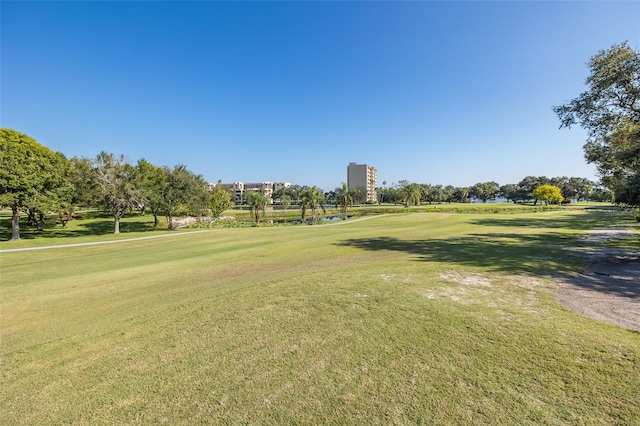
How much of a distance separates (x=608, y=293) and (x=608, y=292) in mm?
136

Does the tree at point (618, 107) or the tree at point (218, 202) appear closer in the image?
the tree at point (618, 107)

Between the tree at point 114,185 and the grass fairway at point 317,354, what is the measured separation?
958 inches

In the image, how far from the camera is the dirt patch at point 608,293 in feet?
20.3

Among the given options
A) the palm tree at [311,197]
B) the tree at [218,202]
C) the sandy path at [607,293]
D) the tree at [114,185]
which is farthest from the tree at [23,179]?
the palm tree at [311,197]

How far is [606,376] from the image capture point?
12.5 ft

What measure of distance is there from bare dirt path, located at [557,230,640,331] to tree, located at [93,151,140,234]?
3671 cm

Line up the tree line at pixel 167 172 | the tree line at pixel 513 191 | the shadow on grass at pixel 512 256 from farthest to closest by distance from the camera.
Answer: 1. the tree line at pixel 513 191
2. the tree line at pixel 167 172
3. the shadow on grass at pixel 512 256

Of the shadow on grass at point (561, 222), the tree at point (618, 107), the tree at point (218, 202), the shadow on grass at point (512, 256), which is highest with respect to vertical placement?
the tree at point (618, 107)

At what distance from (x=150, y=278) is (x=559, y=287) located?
14.0 metres

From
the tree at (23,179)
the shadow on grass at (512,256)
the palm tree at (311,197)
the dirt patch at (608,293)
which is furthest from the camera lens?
the palm tree at (311,197)

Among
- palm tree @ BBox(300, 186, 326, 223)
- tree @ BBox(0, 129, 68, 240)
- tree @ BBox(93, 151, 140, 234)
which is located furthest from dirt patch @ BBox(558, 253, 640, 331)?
palm tree @ BBox(300, 186, 326, 223)

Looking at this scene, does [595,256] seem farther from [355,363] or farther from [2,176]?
[2,176]

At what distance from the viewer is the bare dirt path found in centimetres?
621

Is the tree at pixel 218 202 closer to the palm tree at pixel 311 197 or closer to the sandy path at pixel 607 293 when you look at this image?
the palm tree at pixel 311 197
